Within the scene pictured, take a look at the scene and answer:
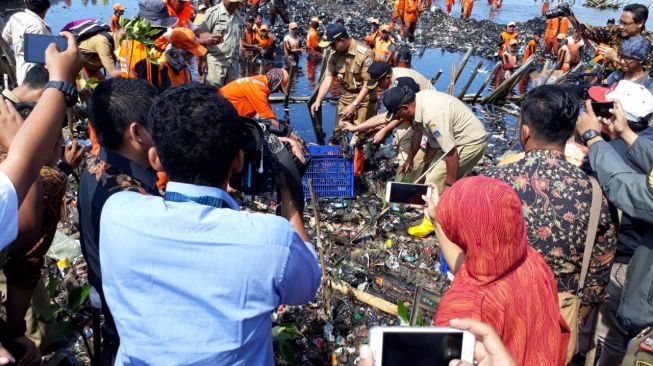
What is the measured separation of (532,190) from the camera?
2.27m

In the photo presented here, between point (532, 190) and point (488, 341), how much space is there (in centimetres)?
121

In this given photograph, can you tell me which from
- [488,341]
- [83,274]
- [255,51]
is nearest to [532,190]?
[488,341]

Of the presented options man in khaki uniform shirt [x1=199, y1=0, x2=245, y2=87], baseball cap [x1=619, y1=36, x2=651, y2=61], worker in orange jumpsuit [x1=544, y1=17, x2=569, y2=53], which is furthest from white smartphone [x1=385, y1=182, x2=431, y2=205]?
worker in orange jumpsuit [x1=544, y1=17, x2=569, y2=53]

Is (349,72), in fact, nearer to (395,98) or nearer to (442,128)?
(395,98)

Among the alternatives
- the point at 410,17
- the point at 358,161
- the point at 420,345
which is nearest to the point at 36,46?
the point at 420,345

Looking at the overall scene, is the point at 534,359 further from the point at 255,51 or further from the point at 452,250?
the point at 255,51

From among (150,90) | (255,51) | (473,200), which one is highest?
(150,90)

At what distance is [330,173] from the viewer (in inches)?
205

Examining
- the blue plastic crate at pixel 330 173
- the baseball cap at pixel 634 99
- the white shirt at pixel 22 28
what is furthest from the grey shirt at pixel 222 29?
the baseball cap at pixel 634 99

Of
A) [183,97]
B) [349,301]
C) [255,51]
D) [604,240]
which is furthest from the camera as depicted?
[255,51]

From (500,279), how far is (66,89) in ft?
4.98

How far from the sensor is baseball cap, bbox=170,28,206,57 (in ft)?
16.3

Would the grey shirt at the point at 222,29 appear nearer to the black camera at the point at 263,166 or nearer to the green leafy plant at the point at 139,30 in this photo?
the green leafy plant at the point at 139,30

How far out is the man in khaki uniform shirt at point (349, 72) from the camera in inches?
241
